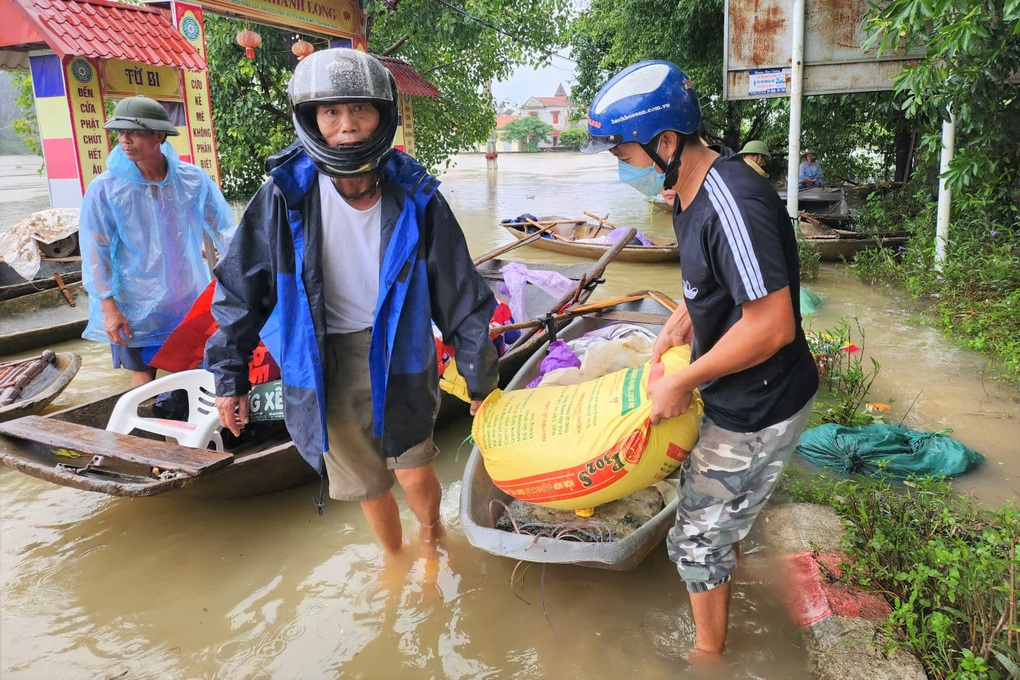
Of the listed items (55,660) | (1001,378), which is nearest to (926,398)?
(1001,378)

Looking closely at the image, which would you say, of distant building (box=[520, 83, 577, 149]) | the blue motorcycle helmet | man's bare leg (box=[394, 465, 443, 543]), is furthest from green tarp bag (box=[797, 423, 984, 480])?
distant building (box=[520, 83, 577, 149])

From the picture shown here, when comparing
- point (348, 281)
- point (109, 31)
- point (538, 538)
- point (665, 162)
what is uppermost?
point (109, 31)

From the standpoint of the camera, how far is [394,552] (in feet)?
10.2

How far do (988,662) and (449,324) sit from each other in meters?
1.92

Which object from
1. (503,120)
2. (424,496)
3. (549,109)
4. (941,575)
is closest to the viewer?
(941,575)

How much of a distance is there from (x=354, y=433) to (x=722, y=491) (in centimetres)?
131

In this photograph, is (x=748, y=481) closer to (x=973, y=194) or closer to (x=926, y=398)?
(x=926, y=398)

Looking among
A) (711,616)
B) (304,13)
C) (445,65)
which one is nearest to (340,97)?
(711,616)

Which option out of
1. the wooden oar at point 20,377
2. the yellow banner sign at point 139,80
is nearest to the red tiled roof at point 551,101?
the yellow banner sign at point 139,80

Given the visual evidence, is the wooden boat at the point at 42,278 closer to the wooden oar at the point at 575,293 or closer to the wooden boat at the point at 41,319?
the wooden boat at the point at 41,319

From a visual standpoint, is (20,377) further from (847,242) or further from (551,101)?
(551,101)

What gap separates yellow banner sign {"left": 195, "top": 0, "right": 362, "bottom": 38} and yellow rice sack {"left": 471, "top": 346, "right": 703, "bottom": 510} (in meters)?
7.10

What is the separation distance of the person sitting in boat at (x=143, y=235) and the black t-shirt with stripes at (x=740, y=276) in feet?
9.99

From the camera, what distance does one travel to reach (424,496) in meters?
2.90
